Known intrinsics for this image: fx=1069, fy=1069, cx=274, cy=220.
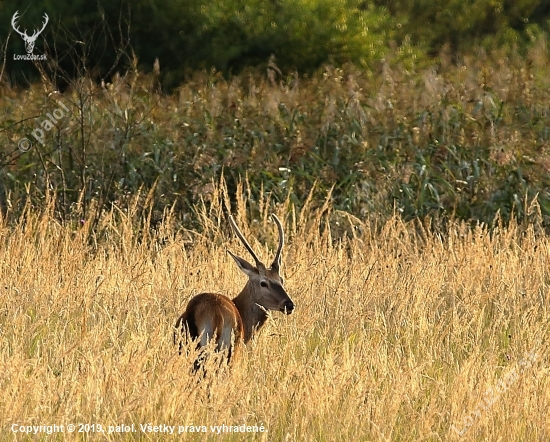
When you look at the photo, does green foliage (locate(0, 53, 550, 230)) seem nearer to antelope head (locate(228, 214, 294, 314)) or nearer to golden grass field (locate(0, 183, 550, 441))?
golden grass field (locate(0, 183, 550, 441))

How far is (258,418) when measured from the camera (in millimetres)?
5074

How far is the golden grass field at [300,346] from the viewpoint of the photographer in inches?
190

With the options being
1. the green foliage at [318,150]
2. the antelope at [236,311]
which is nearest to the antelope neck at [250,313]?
the antelope at [236,311]

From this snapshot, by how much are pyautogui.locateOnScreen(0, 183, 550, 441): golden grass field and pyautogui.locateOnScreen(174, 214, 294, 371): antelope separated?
131 millimetres

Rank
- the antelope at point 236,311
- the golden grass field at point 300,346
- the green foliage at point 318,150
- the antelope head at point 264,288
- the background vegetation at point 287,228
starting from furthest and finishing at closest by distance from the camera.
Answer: the green foliage at point 318,150, the antelope head at point 264,288, the antelope at point 236,311, the background vegetation at point 287,228, the golden grass field at point 300,346

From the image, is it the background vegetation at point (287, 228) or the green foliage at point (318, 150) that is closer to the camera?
the background vegetation at point (287, 228)

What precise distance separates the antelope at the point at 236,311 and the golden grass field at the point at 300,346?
0.13m

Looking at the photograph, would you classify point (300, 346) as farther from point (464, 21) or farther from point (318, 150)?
point (464, 21)

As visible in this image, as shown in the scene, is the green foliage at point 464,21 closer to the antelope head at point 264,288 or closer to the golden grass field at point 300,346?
the golden grass field at point 300,346

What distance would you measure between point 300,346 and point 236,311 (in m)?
0.77

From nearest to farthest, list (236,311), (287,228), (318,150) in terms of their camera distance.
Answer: (236,311) → (287,228) → (318,150)

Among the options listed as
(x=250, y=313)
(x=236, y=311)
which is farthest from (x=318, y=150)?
(x=236, y=311)

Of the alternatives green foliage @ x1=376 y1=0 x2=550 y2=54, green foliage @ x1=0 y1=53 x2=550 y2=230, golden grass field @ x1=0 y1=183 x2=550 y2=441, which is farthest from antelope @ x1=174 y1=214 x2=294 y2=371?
green foliage @ x1=376 y1=0 x2=550 y2=54

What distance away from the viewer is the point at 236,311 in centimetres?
589
